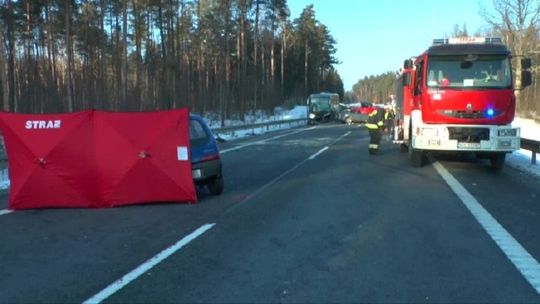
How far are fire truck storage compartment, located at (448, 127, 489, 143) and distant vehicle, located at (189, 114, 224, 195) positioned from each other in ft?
20.3

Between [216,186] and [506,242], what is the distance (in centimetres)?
569

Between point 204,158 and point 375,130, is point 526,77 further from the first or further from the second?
point 204,158

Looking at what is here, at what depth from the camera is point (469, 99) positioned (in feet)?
47.2

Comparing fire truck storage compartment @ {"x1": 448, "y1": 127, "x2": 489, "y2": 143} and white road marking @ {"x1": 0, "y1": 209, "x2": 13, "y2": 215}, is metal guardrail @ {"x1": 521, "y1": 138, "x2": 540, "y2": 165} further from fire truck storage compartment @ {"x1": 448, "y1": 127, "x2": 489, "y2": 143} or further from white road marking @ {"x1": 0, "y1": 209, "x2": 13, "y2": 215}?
white road marking @ {"x1": 0, "y1": 209, "x2": 13, "y2": 215}

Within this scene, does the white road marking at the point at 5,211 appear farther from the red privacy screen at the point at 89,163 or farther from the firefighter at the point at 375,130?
the firefighter at the point at 375,130

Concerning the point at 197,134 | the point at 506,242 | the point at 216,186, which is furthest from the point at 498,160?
the point at 506,242

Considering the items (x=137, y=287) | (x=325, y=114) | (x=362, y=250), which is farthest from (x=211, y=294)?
(x=325, y=114)

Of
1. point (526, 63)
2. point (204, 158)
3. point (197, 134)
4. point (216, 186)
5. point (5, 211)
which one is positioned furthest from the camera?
point (526, 63)

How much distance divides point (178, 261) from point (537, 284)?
3540 mm

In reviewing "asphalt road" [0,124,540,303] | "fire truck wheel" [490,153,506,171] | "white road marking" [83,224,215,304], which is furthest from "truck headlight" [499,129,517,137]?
"white road marking" [83,224,215,304]

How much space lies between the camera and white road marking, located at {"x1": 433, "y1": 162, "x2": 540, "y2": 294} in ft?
19.7

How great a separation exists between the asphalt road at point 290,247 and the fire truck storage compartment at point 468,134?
223cm

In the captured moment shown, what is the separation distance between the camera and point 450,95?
14492 mm

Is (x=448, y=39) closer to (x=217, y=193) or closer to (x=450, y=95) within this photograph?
(x=450, y=95)
